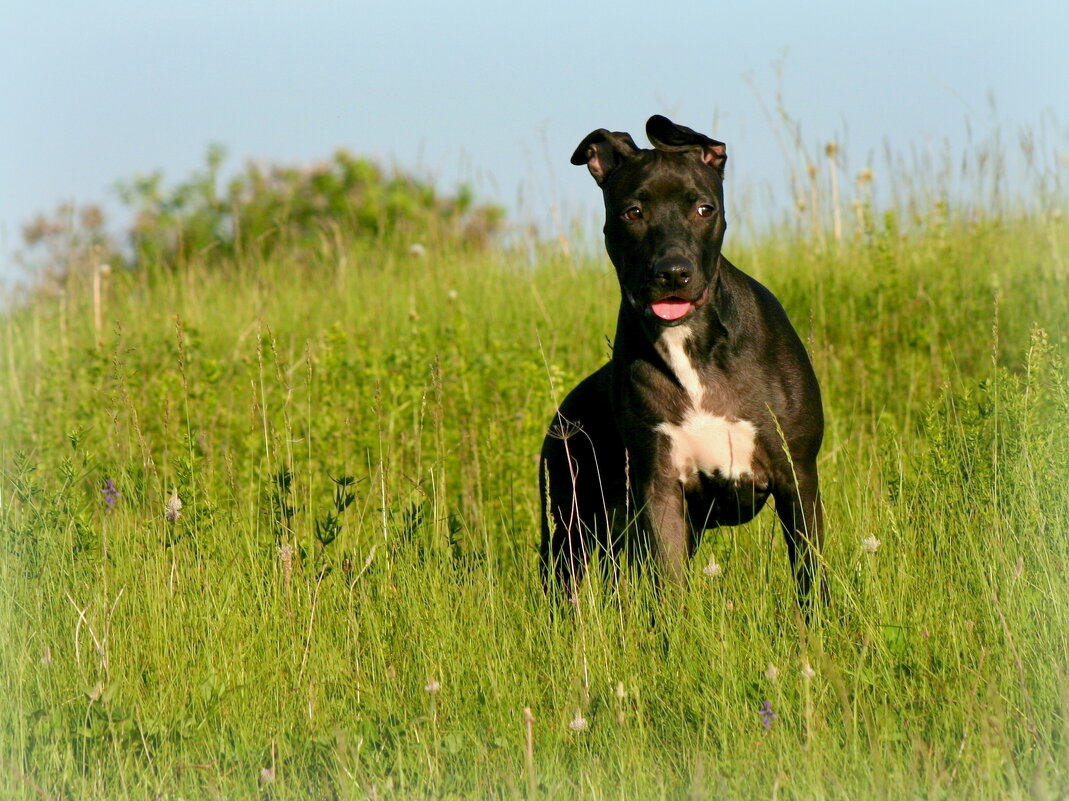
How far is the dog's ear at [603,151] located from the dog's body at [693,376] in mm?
24

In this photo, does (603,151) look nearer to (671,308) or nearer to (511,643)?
(671,308)

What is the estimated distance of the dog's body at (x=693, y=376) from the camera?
4.24 m

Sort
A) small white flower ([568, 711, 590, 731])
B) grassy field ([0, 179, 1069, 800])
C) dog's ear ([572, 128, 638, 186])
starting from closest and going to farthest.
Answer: grassy field ([0, 179, 1069, 800]) → small white flower ([568, 711, 590, 731]) → dog's ear ([572, 128, 638, 186])

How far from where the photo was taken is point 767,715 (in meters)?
2.96

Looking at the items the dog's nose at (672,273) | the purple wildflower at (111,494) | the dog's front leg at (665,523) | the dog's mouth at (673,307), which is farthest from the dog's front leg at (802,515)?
the purple wildflower at (111,494)

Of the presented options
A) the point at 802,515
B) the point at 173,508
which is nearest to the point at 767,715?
the point at 802,515

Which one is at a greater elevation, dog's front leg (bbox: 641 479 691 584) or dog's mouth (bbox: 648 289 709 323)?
dog's mouth (bbox: 648 289 709 323)

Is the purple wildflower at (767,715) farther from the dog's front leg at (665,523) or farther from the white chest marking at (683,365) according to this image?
the white chest marking at (683,365)

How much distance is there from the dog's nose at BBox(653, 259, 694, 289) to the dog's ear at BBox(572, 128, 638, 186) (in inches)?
28.0

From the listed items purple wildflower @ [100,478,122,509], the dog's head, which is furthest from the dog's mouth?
purple wildflower @ [100,478,122,509]

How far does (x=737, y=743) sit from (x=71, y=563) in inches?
91.8

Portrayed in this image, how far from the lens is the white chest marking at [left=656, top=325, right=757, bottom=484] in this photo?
429cm

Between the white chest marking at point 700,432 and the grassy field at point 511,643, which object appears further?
the white chest marking at point 700,432

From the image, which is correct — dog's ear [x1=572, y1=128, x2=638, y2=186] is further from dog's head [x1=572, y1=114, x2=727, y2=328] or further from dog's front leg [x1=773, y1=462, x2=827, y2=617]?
dog's front leg [x1=773, y1=462, x2=827, y2=617]
